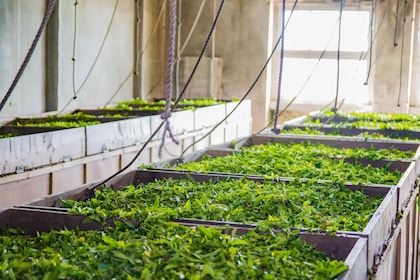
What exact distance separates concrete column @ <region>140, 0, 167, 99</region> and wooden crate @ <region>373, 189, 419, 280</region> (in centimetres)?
755

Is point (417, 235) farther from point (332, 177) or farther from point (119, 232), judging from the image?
point (119, 232)

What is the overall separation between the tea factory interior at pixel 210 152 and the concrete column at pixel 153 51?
0.13 ft

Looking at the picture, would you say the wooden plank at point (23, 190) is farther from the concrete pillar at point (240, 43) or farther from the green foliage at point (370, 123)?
the concrete pillar at point (240, 43)

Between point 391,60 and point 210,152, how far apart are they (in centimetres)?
744

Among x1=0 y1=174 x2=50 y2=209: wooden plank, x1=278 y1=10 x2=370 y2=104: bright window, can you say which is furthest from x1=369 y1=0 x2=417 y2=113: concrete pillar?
x1=0 y1=174 x2=50 y2=209: wooden plank

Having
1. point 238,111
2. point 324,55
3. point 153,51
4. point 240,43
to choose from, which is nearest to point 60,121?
point 238,111

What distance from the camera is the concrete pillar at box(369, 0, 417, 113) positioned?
12.5 meters

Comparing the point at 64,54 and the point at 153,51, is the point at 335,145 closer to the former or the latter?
the point at 64,54

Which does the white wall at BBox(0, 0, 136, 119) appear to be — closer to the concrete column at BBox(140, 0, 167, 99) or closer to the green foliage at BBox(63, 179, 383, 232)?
the concrete column at BBox(140, 0, 167, 99)

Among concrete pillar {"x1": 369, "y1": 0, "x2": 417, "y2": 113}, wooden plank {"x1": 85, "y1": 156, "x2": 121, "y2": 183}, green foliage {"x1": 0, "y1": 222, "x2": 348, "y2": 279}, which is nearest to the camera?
green foliage {"x1": 0, "y1": 222, "x2": 348, "y2": 279}

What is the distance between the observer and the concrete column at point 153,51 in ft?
41.6

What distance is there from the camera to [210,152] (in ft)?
20.0

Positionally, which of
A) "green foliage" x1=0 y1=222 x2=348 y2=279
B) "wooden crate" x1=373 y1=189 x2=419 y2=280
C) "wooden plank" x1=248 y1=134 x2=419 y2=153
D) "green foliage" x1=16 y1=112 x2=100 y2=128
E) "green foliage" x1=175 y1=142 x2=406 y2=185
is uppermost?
"green foliage" x1=16 y1=112 x2=100 y2=128

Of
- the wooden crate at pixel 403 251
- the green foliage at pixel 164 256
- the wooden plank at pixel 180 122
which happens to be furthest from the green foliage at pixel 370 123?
the green foliage at pixel 164 256
